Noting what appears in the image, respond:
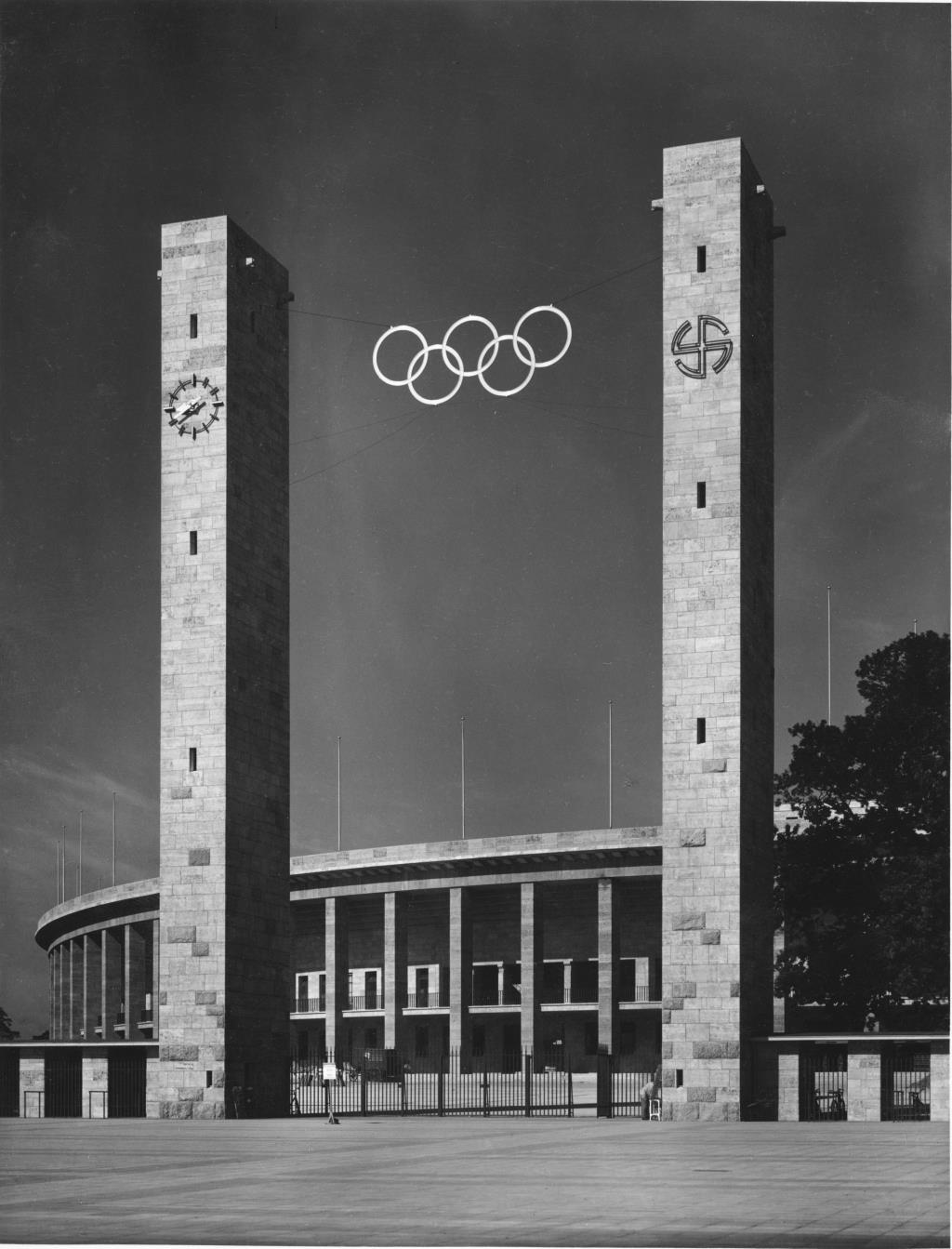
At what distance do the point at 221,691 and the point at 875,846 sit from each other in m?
17.9

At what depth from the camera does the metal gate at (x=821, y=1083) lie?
40.9 meters

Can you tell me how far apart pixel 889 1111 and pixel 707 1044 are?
4218mm

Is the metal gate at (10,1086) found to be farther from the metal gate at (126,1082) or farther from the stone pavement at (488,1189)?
the stone pavement at (488,1189)

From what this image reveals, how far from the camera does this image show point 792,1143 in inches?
1199

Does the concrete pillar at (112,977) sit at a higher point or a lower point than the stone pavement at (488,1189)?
lower

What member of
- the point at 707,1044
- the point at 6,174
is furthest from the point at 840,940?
the point at 6,174

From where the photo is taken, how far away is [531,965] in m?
77.4

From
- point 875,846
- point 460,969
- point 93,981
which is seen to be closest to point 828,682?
point 875,846

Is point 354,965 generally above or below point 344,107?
below

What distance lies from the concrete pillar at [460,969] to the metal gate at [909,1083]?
3892 cm

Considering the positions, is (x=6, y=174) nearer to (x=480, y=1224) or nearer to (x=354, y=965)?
(x=480, y=1224)

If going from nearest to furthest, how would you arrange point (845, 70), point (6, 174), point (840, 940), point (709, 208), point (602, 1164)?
point (602, 1164), point (845, 70), point (6, 174), point (709, 208), point (840, 940)

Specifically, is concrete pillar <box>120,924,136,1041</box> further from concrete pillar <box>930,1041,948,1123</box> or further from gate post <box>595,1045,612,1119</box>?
concrete pillar <box>930,1041,948,1123</box>

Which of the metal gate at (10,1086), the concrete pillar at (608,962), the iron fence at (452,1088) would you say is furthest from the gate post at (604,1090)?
the concrete pillar at (608,962)
